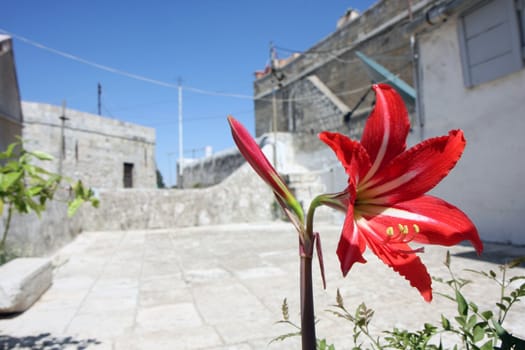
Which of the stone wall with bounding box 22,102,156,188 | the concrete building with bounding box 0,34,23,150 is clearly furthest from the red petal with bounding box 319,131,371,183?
the stone wall with bounding box 22,102,156,188

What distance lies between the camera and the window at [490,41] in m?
5.00

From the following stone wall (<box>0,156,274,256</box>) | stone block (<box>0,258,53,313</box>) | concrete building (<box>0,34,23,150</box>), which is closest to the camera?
stone block (<box>0,258,53,313</box>)

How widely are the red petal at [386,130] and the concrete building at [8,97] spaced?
22.0 ft

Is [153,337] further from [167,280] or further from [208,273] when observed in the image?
[208,273]

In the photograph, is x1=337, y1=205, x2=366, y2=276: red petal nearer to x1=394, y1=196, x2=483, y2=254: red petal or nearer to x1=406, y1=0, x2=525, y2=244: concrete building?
x1=394, y1=196, x2=483, y2=254: red petal

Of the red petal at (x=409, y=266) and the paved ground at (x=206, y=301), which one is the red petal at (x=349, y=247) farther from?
the paved ground at (x=206, y=301)

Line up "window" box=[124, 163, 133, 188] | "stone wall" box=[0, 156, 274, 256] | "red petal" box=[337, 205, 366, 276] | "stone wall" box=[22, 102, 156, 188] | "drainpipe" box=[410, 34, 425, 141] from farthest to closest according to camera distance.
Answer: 1. "window" box=[124, 163, 133, 188]
2. "stone wall" box=[22, 102, 156, 188]
3. "stone wall" box=[0, 156, 274, 256]
4. "drainpipe" box=[410, 34, 425, 141]
5. "red petal" box=[337, 205, 366, 276]

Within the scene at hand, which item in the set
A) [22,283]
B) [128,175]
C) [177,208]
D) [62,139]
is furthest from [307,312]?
[128,175]

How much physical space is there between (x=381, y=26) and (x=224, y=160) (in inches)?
343

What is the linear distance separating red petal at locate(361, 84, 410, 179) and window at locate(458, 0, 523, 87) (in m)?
5.42

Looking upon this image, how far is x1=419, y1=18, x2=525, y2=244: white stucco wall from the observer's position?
501 cm

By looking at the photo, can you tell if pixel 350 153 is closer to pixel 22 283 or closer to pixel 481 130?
pixel 22 283

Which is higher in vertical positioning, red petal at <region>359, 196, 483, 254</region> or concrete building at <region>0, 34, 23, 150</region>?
concrete building at <region>0, 34, 23, 150</region>

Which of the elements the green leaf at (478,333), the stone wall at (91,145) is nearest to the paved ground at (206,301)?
the green leaf at (478,333)
